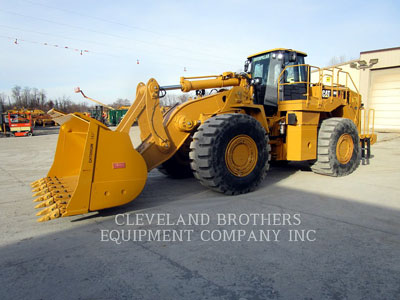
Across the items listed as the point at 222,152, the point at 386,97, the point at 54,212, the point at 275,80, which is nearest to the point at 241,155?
the point at 222,152

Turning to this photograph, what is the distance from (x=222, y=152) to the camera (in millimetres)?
5027

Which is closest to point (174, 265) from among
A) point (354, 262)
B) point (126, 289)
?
point (126, 289)

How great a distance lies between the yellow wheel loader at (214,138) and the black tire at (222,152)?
0.02 m

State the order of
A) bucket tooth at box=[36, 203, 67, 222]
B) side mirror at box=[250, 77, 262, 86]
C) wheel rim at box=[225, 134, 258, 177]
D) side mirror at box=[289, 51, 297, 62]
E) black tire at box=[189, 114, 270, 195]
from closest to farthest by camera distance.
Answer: bucket tooth at box=[36, 203, 67, 222]
black tire at box=[189, 114, 270, 195]
wheel rim at box=[225, 134, 258, 177]
side mirror at box=[289, 51, 297, 62]
side mirror at box=[250, 77, 262, 86]

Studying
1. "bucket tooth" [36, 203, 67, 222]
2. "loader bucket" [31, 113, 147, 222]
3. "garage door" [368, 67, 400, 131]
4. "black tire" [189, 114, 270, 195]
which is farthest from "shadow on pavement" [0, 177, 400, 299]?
"garage door" [368, 67, 400, 131]

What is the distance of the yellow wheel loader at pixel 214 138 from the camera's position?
4.18 m

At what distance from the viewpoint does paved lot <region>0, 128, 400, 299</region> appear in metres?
2.56

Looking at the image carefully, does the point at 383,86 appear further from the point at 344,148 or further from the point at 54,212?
the point at 54,212

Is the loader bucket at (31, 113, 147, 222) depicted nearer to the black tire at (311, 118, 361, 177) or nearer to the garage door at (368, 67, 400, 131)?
the black tire at (311, 118, 361, 177)

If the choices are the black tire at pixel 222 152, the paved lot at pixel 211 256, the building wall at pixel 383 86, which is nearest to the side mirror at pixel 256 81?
the black tire at pixel 222 152

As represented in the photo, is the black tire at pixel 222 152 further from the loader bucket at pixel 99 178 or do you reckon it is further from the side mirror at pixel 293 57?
the side mirror at pixel 293 57

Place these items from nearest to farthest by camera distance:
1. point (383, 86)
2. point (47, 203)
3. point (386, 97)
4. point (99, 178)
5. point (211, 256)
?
point (211, 256), point (99, 178), point (47, 203), point (386, 97), point (383, 86)

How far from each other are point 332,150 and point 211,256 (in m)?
4.82

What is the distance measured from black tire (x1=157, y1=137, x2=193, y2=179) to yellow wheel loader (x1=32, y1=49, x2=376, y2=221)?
0.02 m
